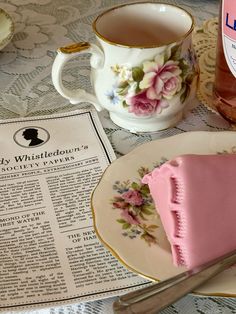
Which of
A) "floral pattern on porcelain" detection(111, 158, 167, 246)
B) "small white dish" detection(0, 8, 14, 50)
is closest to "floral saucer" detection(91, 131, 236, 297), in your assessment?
"floral pattern on porcelain" detection(111, 158, 167, 246)

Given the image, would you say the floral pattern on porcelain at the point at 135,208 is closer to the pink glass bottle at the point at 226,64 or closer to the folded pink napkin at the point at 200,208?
the folded pink napkin at the point at 200,208

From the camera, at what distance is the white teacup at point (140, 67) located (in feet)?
1.65

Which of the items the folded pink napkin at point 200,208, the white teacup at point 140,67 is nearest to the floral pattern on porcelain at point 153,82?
the white teacup at point 140,67

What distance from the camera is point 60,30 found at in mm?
714

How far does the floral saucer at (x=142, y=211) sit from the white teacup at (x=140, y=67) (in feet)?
0.14

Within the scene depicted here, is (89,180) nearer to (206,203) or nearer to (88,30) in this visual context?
(206,203)

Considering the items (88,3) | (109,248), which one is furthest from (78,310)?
(88,3)

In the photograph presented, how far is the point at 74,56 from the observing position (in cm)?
53

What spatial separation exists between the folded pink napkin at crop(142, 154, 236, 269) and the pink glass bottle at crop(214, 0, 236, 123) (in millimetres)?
138

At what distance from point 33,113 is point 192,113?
15 cm

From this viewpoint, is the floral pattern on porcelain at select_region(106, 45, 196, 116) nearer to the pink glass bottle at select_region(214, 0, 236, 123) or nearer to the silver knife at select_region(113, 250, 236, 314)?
the pink glass bottle at select_region(214, 0, 236, 123)

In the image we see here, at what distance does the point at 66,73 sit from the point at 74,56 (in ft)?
0.36

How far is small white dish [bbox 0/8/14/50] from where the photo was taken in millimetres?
642

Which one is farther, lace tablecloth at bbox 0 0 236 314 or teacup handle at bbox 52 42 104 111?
teacup handle at bbox 52 42 104 111
